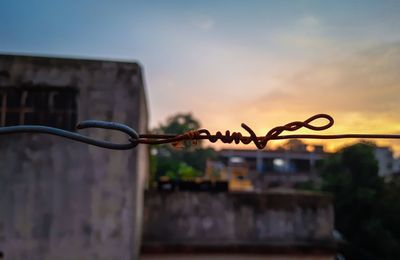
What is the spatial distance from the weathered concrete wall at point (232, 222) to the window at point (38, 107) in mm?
2327

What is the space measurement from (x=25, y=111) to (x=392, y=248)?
601 inches

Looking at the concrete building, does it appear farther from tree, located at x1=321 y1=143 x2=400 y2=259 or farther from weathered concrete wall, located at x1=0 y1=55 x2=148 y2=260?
tree, located at x1=321 y1=143 x2=400 y2=259

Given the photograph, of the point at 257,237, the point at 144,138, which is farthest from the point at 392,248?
the point at 144,138

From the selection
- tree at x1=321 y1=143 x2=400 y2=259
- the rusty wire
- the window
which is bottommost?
tree at x1=321 y1=143 x2=400 y2=259

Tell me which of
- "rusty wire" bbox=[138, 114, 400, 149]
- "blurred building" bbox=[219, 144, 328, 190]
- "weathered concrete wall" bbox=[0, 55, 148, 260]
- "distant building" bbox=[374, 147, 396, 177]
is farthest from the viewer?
"distant building" bbox=[374, 147, 396, 177]

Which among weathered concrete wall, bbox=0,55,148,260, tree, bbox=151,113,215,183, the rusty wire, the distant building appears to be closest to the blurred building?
tree, bbox=151,113,215,183

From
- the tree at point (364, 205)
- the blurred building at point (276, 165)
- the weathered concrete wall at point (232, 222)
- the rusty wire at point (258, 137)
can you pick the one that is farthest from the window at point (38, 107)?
the blurred building at point (276, 165)

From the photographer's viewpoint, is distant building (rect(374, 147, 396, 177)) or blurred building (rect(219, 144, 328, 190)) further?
distant building (rect(374, 147, 396, 177))

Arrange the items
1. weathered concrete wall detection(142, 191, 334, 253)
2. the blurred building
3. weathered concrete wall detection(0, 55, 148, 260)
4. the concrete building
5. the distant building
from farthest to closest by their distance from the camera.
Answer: the distant building < the blurred building < weathered concrete wall detection(142, 191, 334, 253) < the concrete building < weathered concrete wall detection(0, 55, 148, 260)

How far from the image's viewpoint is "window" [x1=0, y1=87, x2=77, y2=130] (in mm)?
5371

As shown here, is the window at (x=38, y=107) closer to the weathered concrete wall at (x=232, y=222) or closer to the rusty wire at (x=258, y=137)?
the weathered concrete wall at (x=232, y=222)

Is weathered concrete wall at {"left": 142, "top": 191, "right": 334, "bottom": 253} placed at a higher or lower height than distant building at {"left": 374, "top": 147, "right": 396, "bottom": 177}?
lower

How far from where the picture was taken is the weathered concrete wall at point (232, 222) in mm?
6906

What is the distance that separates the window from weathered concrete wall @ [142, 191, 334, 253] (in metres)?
2.33
